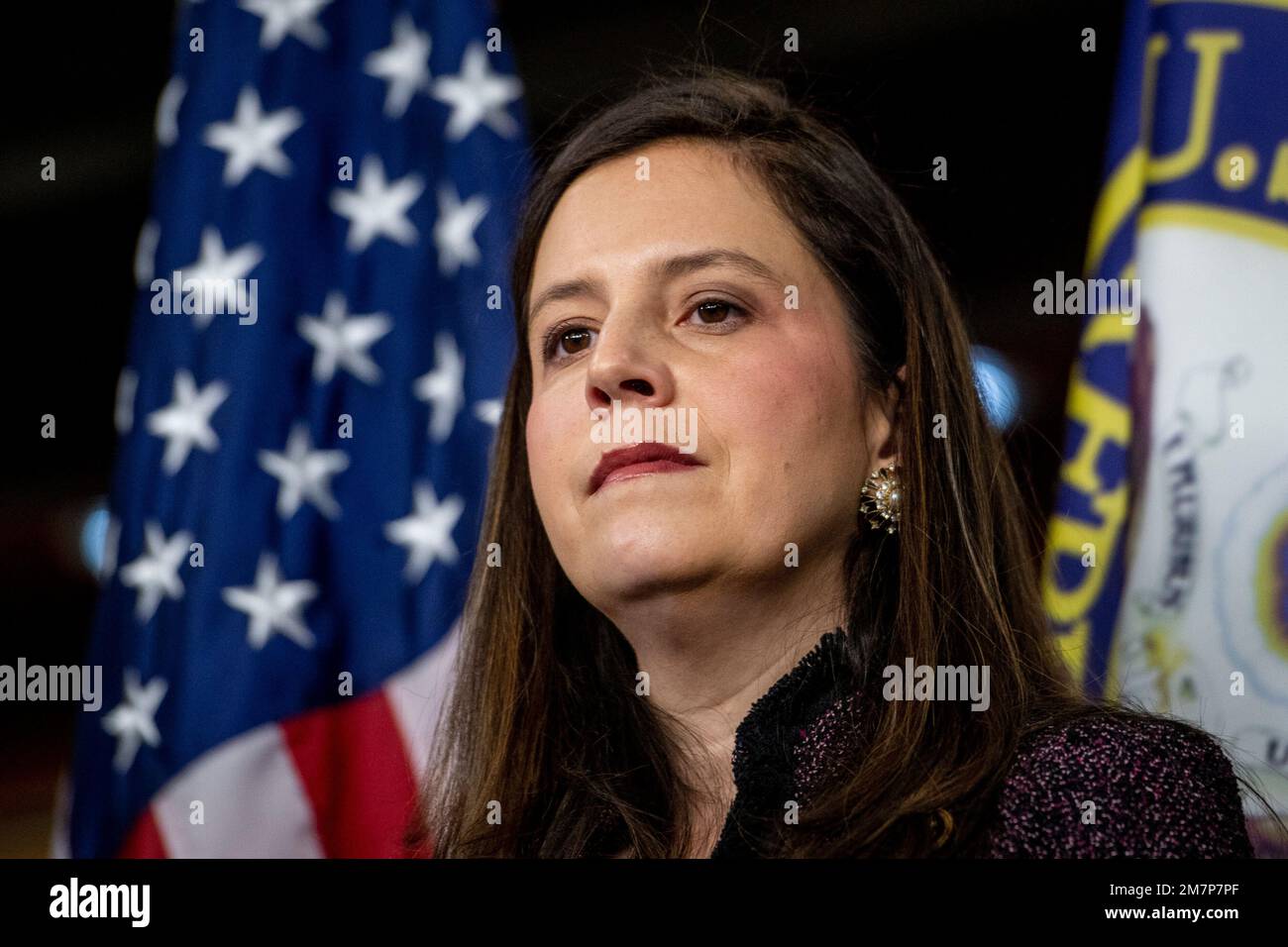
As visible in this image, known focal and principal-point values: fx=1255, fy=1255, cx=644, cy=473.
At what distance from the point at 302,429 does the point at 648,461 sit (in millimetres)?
1077

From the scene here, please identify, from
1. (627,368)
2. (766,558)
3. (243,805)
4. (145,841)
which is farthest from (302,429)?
(766,558)

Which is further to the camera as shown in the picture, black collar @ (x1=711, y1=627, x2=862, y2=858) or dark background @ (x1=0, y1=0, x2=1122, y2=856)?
dark background @ (x1=0, y1=0, x2=1122, y2=856)

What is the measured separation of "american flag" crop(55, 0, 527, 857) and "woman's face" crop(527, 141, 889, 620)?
2.47 feet

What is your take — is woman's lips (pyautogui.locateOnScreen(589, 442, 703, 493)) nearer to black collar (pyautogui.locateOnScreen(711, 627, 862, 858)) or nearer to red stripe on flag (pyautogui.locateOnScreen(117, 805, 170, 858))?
black collar (pyautogui.locateOnScreen(711, 627, 862, 858))

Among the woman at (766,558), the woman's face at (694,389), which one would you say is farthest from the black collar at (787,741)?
the woman's face at (694,389)

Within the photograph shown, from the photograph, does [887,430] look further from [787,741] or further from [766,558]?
[787,741]

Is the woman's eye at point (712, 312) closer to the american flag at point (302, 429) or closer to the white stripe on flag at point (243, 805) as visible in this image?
the american flag at point (302, 429)

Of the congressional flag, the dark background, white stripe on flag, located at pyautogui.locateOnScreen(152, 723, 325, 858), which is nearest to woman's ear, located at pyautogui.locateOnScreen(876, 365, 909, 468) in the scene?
the dark background

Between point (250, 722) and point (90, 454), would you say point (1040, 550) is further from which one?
point (90, 454)

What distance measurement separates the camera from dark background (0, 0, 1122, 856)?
216cm

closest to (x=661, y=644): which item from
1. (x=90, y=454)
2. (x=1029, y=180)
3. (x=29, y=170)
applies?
(x=1029, y=180)

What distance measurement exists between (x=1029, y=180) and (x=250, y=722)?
1.67 meters

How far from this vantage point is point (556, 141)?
2363mm

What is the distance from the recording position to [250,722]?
88.6 inches
